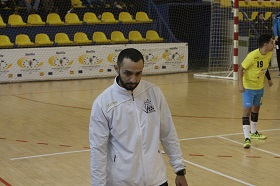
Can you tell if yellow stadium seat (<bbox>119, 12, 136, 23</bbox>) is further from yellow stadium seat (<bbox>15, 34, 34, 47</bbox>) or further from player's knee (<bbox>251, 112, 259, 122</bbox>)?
player's knee (<bbox>251, 112, 259, 122</bbox>)

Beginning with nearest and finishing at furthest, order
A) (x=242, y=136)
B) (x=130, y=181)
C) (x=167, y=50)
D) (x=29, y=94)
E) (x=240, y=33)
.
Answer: (x=130, y=181) < (x=242, y=136) < (x=29, y=94) < (x=167, y=50) < (x=240, y=33)

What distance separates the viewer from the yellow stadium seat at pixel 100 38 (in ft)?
65.7

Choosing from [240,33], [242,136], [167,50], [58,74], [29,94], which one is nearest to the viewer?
[242,136]

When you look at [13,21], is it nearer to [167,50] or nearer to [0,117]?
[167,50]

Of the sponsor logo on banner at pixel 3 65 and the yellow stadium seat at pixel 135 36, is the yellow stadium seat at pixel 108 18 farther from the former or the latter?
the sponsor logo on banner at pixel 3 65

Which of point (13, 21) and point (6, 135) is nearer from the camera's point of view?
point (6, 135)

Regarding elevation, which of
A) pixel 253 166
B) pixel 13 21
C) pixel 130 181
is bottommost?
pixel 253 166

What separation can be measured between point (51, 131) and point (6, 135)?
87 cm

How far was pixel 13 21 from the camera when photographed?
1955cm

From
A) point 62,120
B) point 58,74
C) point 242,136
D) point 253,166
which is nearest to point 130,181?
point 253,166

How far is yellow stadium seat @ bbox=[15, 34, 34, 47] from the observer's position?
1873 cm

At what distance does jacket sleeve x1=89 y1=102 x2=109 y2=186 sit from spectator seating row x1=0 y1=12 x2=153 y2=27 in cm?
1576

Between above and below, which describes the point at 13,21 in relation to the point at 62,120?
above

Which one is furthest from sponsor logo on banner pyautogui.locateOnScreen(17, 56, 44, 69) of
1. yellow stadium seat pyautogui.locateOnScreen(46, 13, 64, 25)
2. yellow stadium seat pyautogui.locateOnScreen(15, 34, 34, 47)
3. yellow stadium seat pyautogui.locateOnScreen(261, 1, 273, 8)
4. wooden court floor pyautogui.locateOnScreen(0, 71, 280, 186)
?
yellow stadium seat pyautogui.locateOnScreen(261, 1, 273, 8)
